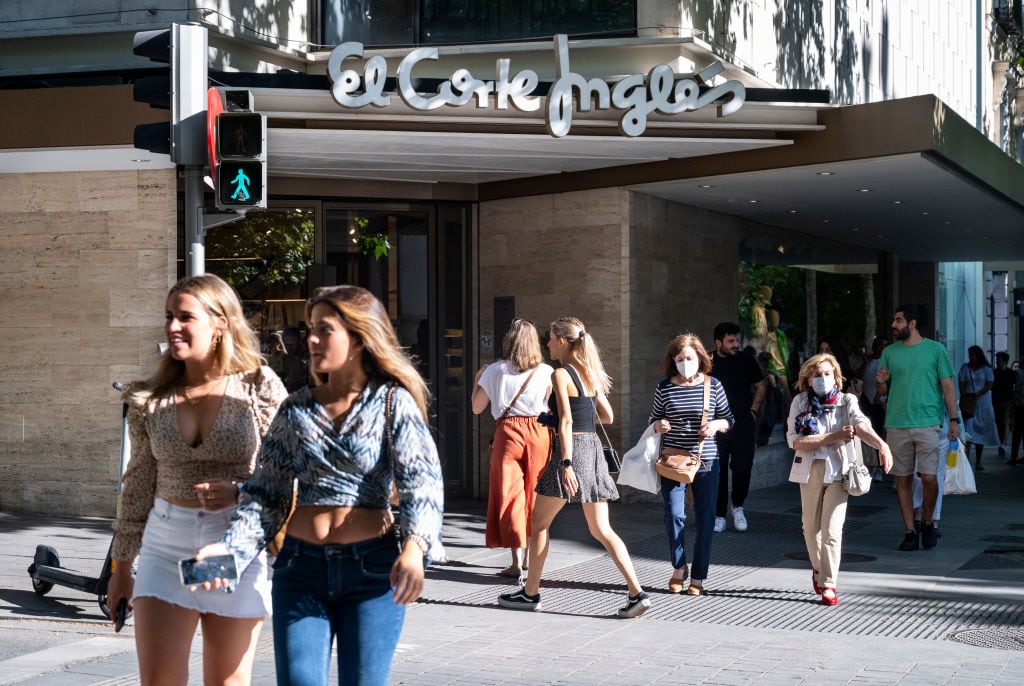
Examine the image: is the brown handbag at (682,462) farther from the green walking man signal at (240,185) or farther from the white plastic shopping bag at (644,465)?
the green walking man signal at (240,185)

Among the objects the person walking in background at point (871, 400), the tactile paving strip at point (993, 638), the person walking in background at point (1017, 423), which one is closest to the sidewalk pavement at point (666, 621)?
the tactile paving strip at point (993, 638)

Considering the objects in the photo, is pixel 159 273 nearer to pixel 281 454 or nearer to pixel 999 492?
pixel 281 454

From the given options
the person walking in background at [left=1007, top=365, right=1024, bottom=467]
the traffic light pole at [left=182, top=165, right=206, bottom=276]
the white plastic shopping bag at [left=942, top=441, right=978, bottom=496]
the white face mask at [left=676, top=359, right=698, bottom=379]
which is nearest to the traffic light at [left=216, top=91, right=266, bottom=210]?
the traffic light pole at [left=182, top=165, right=206, bottom=276]

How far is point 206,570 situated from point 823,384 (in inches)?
219

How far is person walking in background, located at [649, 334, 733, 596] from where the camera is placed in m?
8.41

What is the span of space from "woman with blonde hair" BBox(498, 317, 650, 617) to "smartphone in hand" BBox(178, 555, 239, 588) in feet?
14.0

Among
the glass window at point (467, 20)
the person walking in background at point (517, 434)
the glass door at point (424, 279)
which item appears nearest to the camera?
the person walking in background at point (517, 434)

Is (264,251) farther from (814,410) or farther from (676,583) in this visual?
(814,410)

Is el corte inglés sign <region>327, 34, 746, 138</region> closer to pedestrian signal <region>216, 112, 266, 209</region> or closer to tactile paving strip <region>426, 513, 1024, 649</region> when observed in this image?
pedestrian signal <region>216, 112, 266, 209</region>

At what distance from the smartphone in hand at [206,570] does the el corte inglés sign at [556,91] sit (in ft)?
24.1

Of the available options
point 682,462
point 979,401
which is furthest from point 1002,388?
point 682,462

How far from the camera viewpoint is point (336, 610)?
145 inches

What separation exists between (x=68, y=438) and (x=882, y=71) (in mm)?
13412

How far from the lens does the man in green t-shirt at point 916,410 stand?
10.2 metres
